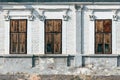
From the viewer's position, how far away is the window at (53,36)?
25031 millimetres

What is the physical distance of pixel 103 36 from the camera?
25.0m

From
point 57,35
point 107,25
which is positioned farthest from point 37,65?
point 107,25

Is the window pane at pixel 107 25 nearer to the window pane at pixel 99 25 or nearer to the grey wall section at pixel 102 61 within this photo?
the window pane at pixel 99 25

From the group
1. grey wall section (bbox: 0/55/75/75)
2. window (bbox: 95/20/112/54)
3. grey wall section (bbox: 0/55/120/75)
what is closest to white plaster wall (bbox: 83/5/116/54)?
window (bbox: 95/20/112/54)

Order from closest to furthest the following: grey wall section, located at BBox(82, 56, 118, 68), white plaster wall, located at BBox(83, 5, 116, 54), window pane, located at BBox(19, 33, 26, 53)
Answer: grey wall section, located at BBox(82, 56, 118, 68)
white plaster wall, located at BBox(83, 5, 116, 54)
window pane, located at BBox(19, 33, 26, 53)

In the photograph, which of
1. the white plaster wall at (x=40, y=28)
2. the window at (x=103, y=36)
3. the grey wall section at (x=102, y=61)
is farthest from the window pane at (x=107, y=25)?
the white plaster wall at (x=40, y=28)

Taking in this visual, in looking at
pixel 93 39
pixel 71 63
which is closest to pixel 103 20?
pixel 93 39

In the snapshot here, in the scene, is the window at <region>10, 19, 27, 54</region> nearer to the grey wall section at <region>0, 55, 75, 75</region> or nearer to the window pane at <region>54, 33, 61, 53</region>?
the grey wall section at <region>0, 55, 75, 75</region>

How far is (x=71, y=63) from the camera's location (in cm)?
2495

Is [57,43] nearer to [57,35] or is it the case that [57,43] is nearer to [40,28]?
[57,35]

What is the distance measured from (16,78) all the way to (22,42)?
2026 mm

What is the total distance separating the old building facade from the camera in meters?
24.9

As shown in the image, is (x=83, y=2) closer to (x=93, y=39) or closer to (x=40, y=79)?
(x=93, y=39)

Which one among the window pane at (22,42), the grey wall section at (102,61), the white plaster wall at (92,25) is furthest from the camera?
the window pane at (22,42)
